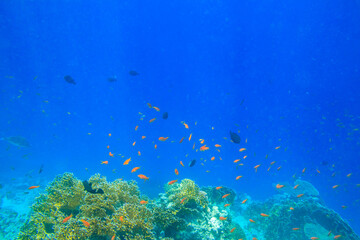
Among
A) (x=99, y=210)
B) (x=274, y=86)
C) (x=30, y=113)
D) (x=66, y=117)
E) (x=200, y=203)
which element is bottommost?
(x=99, y=210)

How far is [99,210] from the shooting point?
410 centimetres

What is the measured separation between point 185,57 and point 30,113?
63979 millimetres

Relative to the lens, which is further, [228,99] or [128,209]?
[228,99]

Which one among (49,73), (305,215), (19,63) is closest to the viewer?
(305,215)

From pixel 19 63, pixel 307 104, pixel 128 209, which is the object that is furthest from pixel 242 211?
pixel 307 104

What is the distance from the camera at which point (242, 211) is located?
14656mm

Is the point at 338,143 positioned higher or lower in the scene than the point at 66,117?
higher

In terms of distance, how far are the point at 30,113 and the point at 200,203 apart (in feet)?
275

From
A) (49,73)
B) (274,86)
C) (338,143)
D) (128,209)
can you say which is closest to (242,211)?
(128,209)

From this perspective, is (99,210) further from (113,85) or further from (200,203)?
(113,85)

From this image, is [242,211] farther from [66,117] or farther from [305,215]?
[66,117]

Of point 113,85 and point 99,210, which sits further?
point 113,85

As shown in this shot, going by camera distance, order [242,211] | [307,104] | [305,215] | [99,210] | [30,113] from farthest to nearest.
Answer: [307,104] < [30,113] < [242,211] < [305,215] < [99,210]

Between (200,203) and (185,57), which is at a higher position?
(185,57)
